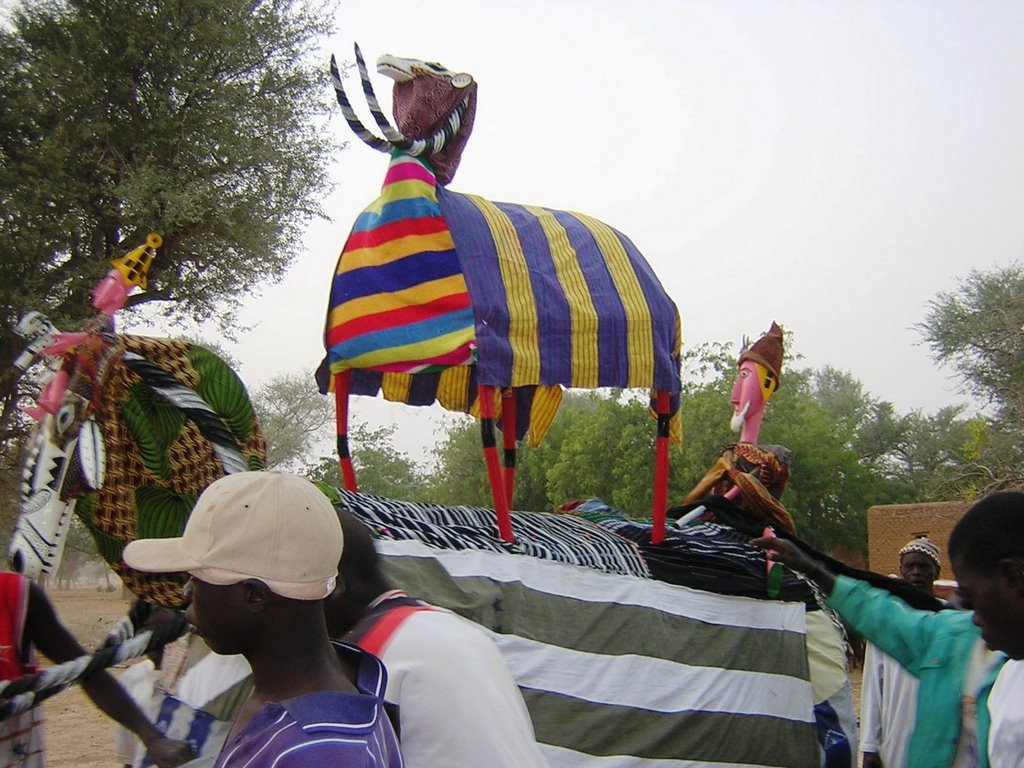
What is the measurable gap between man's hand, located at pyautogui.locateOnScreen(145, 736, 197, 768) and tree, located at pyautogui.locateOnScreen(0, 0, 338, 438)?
957 cm

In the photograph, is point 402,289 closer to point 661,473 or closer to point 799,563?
point 661,473

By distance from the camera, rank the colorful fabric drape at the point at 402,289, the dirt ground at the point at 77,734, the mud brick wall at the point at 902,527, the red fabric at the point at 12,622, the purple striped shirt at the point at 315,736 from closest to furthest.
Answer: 1. the purple striped shirt at the point at 315,736
2. the red fabric at the point at 12,622
3. the colorful fabric drape at the point at 402,289
4. the dirt ground at the point at 77,734
5. the mud brick wall at the point at 902,527

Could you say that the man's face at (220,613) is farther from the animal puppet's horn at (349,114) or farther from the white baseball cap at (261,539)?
the animal puppet's horn at (349,114)

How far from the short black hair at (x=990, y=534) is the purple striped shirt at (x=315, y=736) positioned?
4.92ft

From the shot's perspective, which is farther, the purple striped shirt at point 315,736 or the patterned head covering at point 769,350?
the patterned head covering at point 769,350

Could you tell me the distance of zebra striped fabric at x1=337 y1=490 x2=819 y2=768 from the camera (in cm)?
421

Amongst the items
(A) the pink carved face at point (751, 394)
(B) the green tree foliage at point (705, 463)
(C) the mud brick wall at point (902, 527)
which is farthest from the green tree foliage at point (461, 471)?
(A) the pink carved face at point (751, 394)

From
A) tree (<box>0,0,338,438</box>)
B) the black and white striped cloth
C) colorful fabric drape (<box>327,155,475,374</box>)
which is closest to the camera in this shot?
the black and white striped cloth

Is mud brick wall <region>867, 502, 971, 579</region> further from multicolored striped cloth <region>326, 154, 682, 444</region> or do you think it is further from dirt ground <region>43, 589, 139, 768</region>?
multicolored striped cloth <region>326, 154, 682, 444</region>

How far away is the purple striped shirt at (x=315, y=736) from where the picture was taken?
1.43 meters

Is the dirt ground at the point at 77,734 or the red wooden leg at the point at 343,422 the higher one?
the red wooden leg at the point at 343,422

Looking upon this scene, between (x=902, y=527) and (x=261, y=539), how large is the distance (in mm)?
15493

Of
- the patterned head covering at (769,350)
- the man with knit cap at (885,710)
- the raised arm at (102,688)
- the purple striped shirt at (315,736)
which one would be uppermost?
the patterned head covering at (769,350)

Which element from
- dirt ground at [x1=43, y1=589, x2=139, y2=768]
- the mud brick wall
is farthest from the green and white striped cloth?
the mud brick wall
